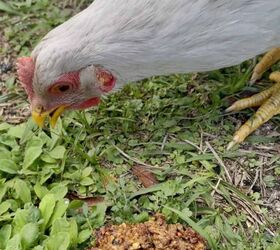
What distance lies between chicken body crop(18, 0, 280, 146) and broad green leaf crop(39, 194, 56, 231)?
46 cm

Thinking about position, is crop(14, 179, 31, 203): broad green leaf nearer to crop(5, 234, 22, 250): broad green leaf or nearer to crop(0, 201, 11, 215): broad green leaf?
crop(0, 201, 11, 215): broad green leaf

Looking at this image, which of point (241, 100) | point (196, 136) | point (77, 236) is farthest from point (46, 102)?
point (241, 100)

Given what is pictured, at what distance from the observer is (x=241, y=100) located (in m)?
3.30

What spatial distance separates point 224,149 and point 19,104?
1.08 m

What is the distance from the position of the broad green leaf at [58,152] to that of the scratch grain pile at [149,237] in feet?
1.53

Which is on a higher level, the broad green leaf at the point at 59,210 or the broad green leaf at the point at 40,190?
the broad green leaf at the point at 40,190

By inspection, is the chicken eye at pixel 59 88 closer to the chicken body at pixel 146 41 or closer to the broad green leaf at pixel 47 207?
the chicken body at pixel 146 41

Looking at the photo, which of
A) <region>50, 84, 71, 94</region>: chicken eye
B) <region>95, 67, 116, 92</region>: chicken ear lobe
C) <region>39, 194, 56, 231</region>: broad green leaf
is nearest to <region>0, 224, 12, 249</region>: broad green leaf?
<region>39, 194, 56, 231</region>: broad green leaf

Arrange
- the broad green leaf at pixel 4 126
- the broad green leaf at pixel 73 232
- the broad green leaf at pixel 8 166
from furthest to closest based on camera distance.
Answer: the broad green leaf at pixel 4 126 < the broad green leaf at pixel 8 166 < the broad green leaf at pixel 73 232

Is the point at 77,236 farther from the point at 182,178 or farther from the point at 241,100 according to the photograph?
the point at 241,100

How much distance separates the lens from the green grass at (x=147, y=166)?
2816 mm

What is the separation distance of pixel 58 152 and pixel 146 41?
768 mm

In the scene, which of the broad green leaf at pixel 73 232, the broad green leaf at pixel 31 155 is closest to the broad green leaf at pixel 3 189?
the broad green leaf at pixel 31 155

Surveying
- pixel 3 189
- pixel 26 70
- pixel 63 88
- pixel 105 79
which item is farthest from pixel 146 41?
pixel 3 189
